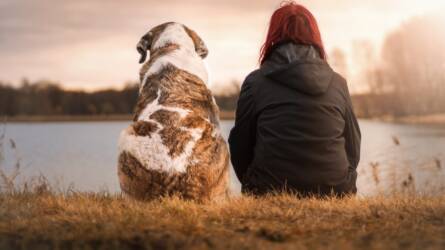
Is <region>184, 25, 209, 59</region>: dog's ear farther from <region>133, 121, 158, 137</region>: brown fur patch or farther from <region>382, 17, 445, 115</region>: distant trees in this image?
<region>382, 17, 445, 115</region>: distant trees

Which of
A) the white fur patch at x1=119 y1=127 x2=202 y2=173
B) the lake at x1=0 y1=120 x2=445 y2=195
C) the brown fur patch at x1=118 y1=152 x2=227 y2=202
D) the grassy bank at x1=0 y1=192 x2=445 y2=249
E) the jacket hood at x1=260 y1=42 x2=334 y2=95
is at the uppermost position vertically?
the jacket hood at x1=260 y1=42 x2=334 y2=95

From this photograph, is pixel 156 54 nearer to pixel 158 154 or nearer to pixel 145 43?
pixel 145 43

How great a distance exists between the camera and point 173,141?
5387 mm

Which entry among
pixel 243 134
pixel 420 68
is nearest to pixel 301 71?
pixel 243 134

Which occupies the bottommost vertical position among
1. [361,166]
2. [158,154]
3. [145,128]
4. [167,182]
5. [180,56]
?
[361,166]

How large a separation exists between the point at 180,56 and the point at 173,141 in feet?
4.61

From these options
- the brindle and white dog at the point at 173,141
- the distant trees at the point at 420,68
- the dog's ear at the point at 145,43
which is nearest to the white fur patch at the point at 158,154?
the brindle and white dog at the point at 173,141

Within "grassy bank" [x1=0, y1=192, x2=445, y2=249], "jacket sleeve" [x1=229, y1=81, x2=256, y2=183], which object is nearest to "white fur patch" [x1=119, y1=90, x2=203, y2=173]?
"grassy bank" [x1=0, y1=192, x2=445, y2=249]

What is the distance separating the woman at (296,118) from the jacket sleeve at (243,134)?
11 mm

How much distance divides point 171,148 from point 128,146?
492 millimetres

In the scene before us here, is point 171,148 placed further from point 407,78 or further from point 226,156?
point 407,78

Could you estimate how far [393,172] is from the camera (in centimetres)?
1180

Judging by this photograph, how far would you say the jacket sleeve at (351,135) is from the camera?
607cm

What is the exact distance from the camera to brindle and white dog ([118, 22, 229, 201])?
538 cm
